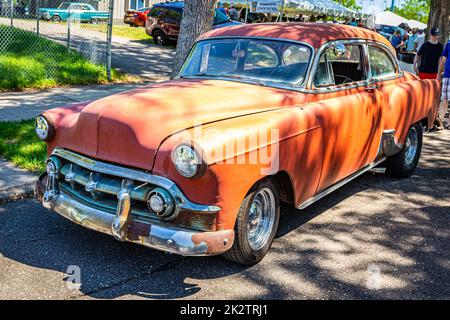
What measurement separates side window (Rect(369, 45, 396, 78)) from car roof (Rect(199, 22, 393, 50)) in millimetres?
307

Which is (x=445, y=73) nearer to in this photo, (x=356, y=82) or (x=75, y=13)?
(x=356, y=82)

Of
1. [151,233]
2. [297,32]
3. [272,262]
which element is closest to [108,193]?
[151,233]

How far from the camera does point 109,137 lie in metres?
3.80

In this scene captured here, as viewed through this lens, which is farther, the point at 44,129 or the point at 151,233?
the point at 44,129

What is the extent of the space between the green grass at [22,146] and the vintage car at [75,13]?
5.32 meters

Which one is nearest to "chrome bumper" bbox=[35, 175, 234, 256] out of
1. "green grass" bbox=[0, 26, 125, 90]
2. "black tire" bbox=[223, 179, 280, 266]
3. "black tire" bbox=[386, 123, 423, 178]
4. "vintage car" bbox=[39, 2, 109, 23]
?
"black tire" bbox=[223, 179, 280, 266]

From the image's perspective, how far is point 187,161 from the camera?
341cm

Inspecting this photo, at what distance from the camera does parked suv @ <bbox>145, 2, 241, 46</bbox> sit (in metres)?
19.8

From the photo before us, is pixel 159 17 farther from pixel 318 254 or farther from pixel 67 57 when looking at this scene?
pixel 318 254

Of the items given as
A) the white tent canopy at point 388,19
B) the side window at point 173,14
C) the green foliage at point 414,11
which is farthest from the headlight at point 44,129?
the green foliage at point 414,11

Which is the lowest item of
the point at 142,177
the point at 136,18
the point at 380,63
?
the point at 142,177

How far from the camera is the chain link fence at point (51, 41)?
409 inches

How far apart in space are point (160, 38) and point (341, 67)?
15.7 meters
